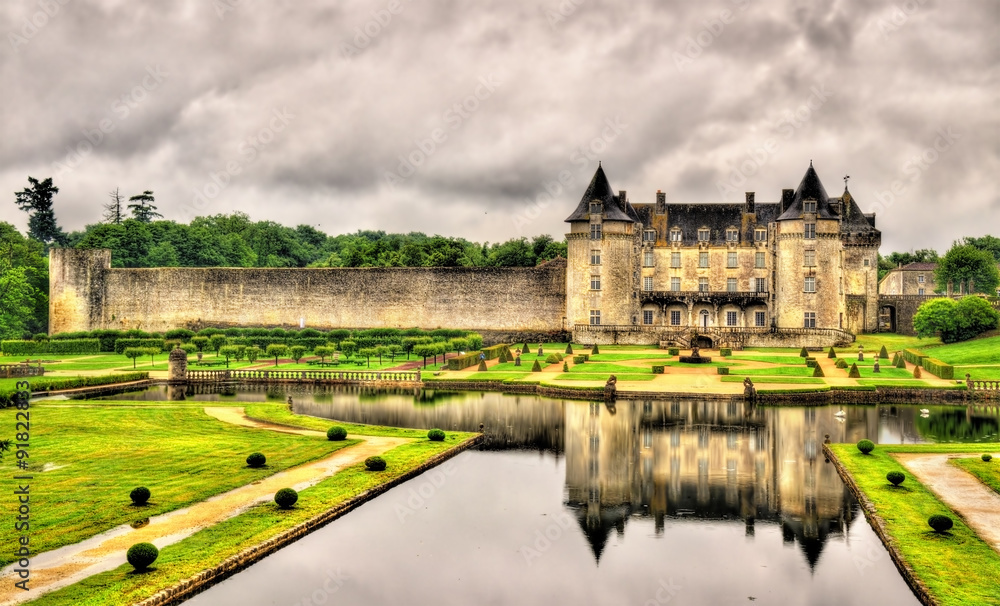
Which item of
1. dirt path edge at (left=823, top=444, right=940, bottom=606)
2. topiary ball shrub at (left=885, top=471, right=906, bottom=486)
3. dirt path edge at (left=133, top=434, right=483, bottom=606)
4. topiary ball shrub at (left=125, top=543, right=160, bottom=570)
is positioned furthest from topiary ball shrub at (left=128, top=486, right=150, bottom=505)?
topiary ball shrub at (left=885, top=471, right=906, bottom=486)

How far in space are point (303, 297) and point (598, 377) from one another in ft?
110

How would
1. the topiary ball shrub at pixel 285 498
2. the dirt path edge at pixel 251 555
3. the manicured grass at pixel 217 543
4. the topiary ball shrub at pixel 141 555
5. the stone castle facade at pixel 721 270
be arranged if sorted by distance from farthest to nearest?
the stone castle facade at pixel 721 270 → the topiary ball shrub at pixel 285 498 → the topiary ball shrub at pixel 141 555 → the dirt path edge at pixel 251 555 → the manicured grass at pixel 217 543

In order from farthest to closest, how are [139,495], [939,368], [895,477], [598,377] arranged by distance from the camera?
[598,377] < [939,368] < [895,477] < [139,495]

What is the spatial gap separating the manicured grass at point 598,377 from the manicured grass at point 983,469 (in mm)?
18862

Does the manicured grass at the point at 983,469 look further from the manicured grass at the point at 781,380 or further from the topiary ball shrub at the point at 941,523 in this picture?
the manicured grass at the point at 781,380

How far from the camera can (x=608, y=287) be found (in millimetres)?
61875

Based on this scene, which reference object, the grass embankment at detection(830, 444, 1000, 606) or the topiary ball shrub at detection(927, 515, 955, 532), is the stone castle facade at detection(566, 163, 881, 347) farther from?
the topiary ball shrub at detection(927, 515, 955, 532)

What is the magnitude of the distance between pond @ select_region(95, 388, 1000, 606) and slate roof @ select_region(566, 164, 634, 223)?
3389 cm

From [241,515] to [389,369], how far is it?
28.9 m

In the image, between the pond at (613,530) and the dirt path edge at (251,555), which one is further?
the pond at (613,530)

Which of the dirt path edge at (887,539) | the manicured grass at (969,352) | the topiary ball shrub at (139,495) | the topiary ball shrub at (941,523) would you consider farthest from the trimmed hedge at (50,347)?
the topiary ball shrub at (941,523)

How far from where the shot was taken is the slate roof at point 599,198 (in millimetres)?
61969

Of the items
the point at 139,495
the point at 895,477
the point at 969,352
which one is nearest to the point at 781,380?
the point at 969,352

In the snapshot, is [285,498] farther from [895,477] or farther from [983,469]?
[983,469]
